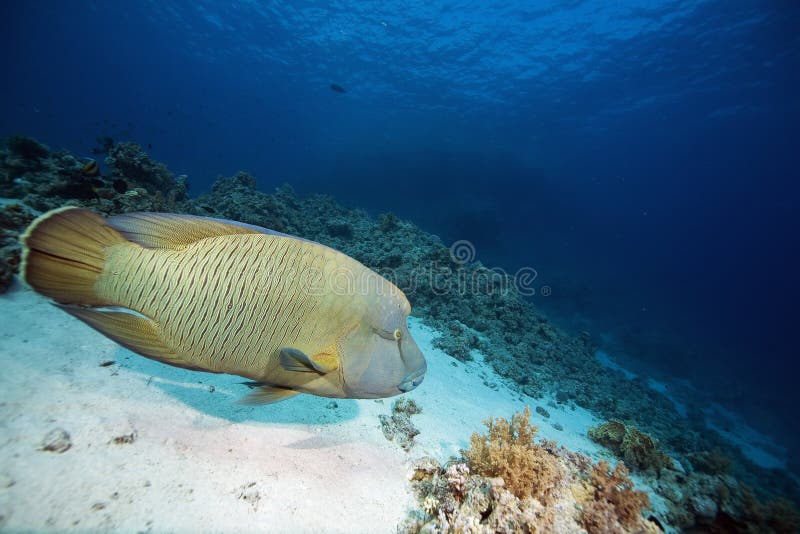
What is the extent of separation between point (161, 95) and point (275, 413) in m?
119

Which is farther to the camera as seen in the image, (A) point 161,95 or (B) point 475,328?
(A) point 161,95

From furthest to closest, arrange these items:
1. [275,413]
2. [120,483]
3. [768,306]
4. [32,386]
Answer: [768,306]
[275,413]
[32,386]
[120,483]

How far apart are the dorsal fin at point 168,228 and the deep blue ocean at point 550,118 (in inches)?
974

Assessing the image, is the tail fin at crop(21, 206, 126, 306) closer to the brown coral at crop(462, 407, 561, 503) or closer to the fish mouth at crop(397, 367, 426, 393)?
the fish mouth at crop(397, 367, 426, 393)

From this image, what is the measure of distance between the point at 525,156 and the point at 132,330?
56054mm

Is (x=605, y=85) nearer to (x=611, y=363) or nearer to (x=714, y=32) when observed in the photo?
(x=714, y=32)

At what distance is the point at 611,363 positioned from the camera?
62.6 ft

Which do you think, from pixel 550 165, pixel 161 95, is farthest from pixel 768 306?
pixel 161 95

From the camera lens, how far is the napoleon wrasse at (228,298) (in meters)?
1.48

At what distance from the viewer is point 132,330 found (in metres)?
1.58

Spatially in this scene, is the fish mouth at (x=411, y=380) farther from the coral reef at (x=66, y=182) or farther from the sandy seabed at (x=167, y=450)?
the coral reef at (x=66, y=182)

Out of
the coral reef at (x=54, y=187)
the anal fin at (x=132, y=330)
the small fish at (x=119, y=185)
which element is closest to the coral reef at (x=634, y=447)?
the anal fin at (x=132, y=330)

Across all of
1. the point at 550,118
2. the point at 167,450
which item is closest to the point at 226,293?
the point at 167,450

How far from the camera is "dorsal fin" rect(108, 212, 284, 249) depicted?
61.7 inches
